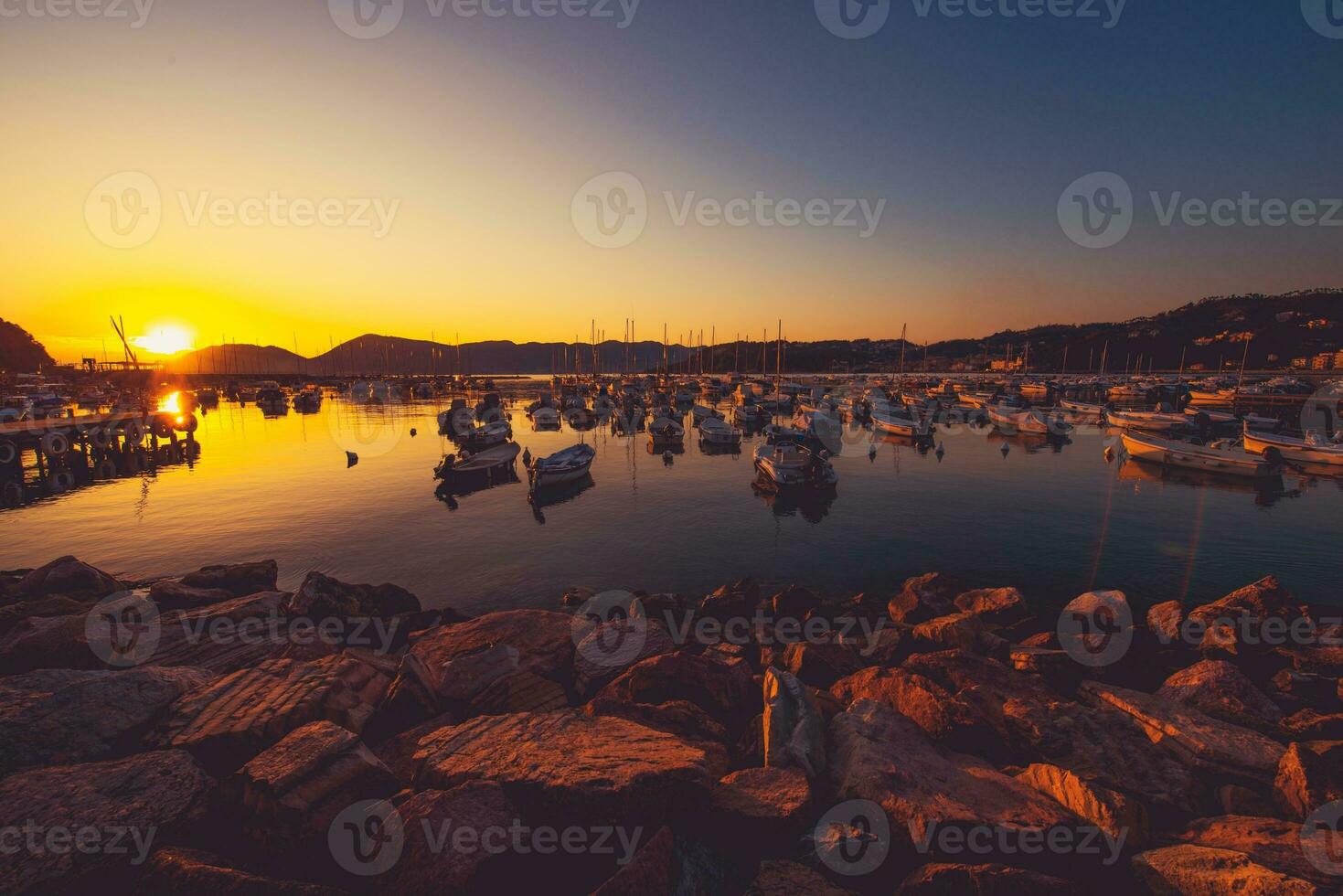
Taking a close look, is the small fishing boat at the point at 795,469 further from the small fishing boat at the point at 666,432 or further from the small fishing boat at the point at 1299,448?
the small fishing boat at the point at 1299,448

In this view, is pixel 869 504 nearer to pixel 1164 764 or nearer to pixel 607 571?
pixel 607 571

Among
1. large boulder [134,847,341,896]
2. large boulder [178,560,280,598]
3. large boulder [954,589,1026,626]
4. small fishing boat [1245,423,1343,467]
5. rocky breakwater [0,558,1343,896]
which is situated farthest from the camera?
small fishing boat [1245,423,1343,467]

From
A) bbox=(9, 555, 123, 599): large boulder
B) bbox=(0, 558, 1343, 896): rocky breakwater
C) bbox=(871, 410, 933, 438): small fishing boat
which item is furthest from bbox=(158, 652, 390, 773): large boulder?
bbox=(871, 410, 933, 438): small fishing boat

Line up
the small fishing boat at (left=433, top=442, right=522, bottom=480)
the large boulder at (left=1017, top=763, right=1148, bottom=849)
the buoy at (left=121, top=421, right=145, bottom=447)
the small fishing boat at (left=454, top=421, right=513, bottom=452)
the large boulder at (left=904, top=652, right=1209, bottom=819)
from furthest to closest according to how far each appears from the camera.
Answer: the buoy at (left=121, top=421, right=145, bottom=447) → the small fishing boat at (left=454, top=421, right=513, bottom=452) → the small fishing boat at (left=433, top=442, right=522, bottom=480) → the large boulder at (left=904, top=652, right=1209, bottom=819) → the large boulder at (left=1017, top=763, right=1148, bottom=849)

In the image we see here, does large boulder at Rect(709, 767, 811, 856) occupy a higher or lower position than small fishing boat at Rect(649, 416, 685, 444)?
lower

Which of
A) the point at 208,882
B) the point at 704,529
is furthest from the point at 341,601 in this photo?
the point at 704,529

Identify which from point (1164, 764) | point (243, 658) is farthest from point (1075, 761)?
point (243, 658)

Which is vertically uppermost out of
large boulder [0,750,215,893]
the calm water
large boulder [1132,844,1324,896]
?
large boulder [0,750,215,893]

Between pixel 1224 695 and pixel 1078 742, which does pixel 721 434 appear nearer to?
pixel 1224 695

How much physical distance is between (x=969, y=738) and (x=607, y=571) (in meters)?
12.3

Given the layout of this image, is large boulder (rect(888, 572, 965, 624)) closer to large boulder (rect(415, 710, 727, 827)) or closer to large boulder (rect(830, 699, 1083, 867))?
large boulder (rect(830, 699, 1083, 867))

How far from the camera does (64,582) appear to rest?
13.7 m

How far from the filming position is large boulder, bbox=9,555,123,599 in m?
13.4

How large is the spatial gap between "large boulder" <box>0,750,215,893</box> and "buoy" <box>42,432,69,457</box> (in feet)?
170
